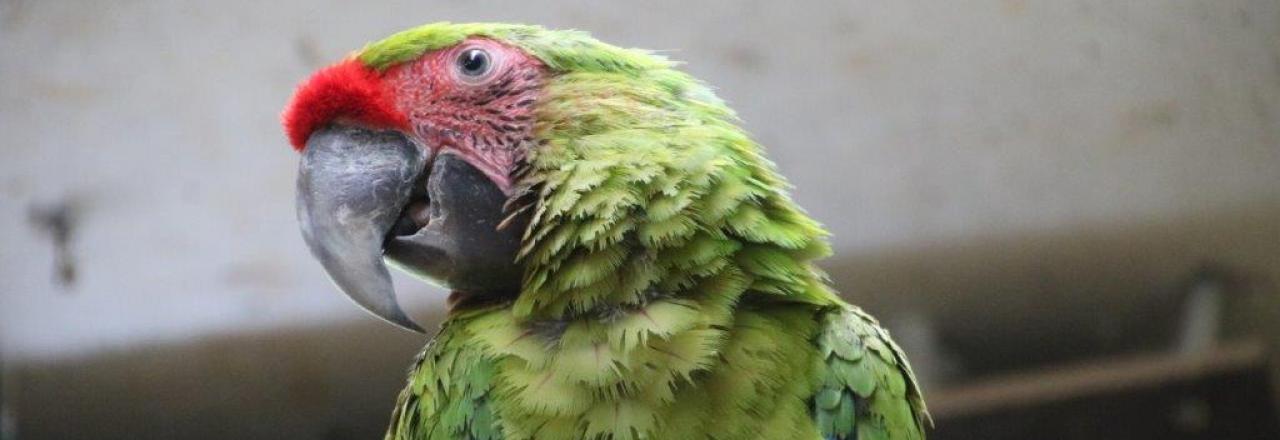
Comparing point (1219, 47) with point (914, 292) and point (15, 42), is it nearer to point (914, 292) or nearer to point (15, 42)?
point (914, 292)

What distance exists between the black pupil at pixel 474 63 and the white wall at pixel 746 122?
4.31 ft

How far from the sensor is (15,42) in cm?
279

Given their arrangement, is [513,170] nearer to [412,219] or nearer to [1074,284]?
[412,219]

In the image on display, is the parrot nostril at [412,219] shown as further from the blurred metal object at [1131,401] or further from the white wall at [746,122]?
the blurred metal object at [1131,401]

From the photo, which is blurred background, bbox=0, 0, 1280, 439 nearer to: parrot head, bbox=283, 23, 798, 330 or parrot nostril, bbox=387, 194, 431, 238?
parrot head, bbox=283, 23, 798, 330

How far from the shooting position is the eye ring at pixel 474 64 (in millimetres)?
1554

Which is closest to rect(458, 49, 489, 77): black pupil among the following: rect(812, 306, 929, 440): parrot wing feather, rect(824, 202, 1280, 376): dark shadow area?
rect(812, 306, 929, 440): parrot wing feather

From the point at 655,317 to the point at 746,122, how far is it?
5.92ft

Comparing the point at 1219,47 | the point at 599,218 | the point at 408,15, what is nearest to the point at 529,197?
the point at 599,218

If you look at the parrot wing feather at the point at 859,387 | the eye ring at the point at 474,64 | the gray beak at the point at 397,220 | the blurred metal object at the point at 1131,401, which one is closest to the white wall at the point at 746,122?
the blurred metal object at the point at 1131,401

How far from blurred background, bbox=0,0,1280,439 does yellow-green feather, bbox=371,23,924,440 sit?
4.81ft

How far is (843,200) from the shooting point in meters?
3.44

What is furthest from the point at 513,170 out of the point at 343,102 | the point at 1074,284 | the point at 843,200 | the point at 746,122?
the point at 1074,284

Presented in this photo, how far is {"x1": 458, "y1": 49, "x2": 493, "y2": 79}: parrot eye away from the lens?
156 centimetres
